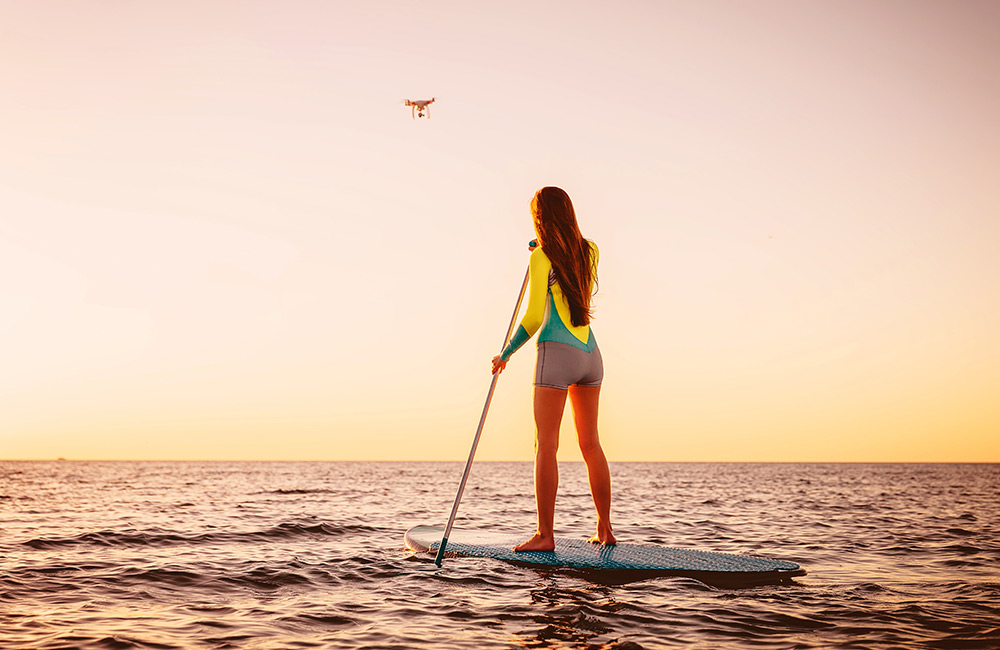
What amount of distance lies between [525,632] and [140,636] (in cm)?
205

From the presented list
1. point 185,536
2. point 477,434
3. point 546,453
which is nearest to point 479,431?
point 477,434

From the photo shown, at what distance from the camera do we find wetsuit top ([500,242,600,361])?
5.81 meters

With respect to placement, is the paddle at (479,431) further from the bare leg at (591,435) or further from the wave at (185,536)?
the wave at (185,536)

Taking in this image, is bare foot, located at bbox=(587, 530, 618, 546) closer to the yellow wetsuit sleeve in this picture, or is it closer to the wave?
the yellow wetsuit sleeve

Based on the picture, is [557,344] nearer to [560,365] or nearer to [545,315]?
[560,365]

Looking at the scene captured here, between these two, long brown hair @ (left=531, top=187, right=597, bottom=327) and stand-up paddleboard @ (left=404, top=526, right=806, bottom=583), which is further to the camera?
long brown hair @ (left=531, top=187, right=597, bottom=327)

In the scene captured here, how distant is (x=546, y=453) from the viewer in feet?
19.0

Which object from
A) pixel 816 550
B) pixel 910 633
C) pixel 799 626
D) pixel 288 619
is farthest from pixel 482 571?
pixel 816 550

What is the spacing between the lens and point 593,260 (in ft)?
20.0

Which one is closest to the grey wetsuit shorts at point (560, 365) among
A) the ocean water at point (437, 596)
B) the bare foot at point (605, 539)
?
the bare foot at point (605, 539)

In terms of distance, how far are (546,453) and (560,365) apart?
0.68m

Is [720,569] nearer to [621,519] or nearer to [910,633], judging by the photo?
[910,633]

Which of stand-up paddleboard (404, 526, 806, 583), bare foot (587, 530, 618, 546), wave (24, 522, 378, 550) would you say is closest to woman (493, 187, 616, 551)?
stand-up paddleboard (404, 526, 806, 583)

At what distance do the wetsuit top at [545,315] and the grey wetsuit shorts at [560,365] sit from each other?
48 mm
